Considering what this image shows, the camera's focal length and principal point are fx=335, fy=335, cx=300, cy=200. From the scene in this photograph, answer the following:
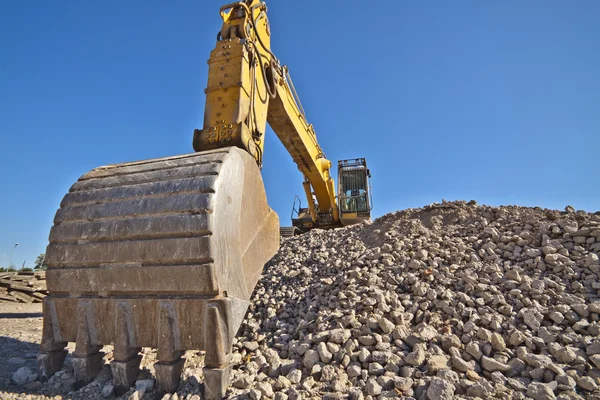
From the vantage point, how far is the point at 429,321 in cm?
280

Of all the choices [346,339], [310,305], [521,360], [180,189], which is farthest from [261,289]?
[521,360]

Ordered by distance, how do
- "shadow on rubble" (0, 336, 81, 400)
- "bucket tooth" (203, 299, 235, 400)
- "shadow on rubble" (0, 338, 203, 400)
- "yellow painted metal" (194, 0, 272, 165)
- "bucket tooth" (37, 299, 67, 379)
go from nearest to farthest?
1. "bucket tooth" (203, 299, 235, 400)
2. "shadow on rubble" (0, 338, 203, 400)
3. "shadow on rubble" (0, 336, 81, 400)
4. "bucket tooth" (37, 299, 67, 379)
5. "yellow painted metal" (194, 0, 272, 165)

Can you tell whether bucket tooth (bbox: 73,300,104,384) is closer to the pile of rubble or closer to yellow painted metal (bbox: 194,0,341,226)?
the pile of rubble

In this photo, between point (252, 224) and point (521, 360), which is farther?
point (252, 224)

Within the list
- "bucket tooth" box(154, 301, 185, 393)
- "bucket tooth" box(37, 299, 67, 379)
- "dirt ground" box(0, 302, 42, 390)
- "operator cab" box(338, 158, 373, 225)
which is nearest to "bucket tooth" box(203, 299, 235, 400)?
"bucket tooth" box(154, 301, 185, 393)

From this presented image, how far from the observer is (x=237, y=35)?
12.9 feet

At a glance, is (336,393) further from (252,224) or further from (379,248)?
(379,248)

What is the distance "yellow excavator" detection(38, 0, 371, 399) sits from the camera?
222 cm

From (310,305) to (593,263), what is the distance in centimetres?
284

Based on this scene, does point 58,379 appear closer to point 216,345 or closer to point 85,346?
point 85,346

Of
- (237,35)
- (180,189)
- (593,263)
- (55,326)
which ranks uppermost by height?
(237,35)

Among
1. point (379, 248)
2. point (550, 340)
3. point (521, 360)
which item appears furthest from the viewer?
point (379, 248)

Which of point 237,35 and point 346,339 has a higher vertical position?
point 237,35

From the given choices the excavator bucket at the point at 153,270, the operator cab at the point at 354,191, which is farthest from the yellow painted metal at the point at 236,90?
the operator cab at the point at 354,191
